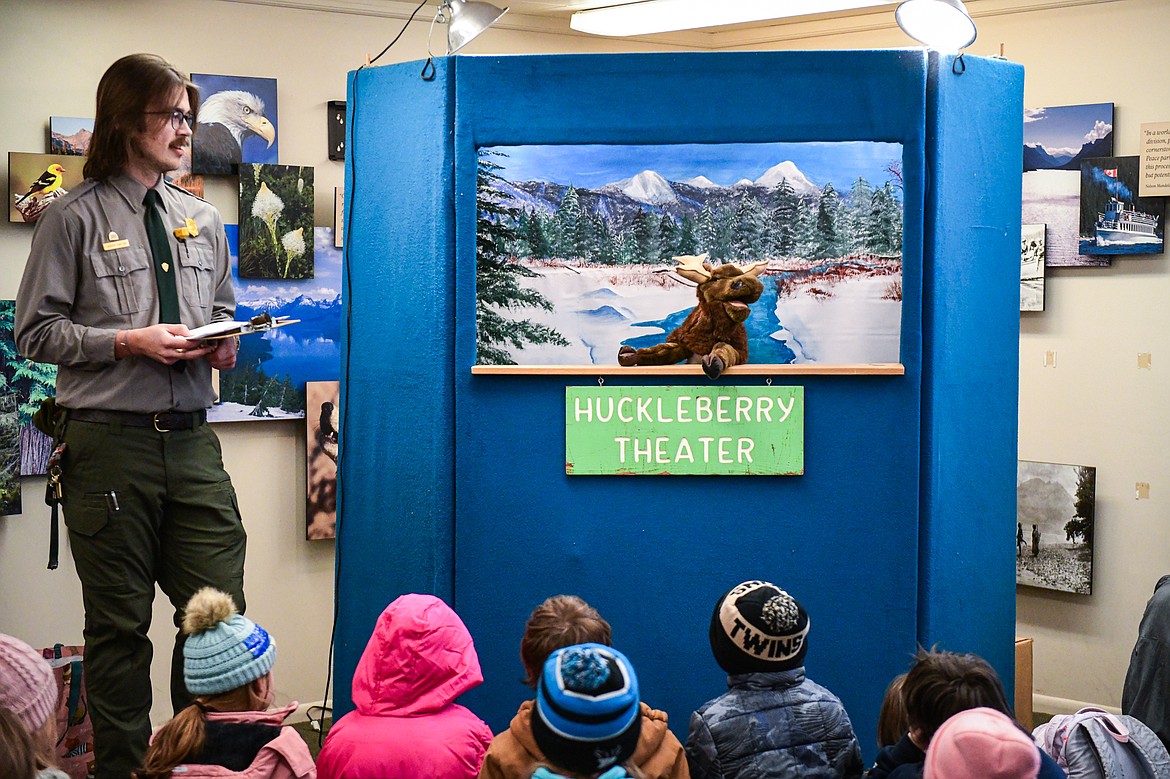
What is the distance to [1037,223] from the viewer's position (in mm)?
4195

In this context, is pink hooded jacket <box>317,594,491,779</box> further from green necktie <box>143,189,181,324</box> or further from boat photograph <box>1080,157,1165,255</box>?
boat photograph <box>1080,157,1165,255</box>

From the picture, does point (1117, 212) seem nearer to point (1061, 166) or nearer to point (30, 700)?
point (1061, 166)

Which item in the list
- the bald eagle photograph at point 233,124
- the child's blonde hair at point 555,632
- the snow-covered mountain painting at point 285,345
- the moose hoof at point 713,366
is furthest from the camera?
the snow-covered mountain painting at point 285,345

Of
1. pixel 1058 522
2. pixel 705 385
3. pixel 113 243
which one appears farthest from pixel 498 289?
pixel 1058 522

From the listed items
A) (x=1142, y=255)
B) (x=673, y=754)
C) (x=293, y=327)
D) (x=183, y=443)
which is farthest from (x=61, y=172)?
(x=1142, y=255)

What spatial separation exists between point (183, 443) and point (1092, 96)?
3.29m

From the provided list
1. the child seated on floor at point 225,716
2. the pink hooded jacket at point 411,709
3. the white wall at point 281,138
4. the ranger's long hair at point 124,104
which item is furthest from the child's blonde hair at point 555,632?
the white wall at point 281,138

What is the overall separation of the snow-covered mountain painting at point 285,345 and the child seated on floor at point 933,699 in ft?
8.24

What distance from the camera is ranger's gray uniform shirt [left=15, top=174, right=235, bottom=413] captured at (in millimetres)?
2572

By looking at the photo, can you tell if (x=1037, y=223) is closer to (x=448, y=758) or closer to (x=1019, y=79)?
(x=1019, y=79)

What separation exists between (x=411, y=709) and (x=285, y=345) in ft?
7.30

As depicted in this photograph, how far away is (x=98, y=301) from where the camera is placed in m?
2.63

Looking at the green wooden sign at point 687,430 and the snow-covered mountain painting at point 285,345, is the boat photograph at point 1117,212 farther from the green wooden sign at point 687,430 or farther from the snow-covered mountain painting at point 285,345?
the snow-covered mountain painting at point 285,345

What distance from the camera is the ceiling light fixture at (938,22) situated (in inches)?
110
